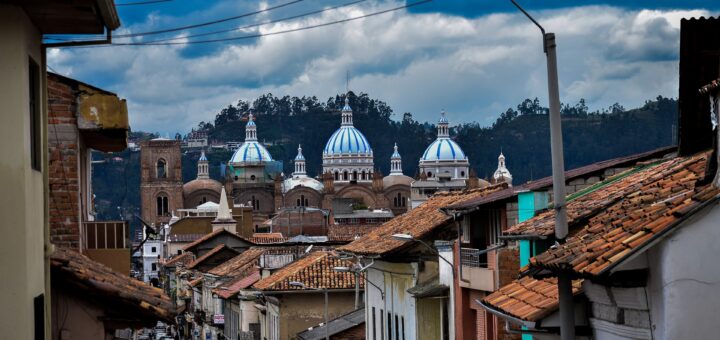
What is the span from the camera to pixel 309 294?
37.3m

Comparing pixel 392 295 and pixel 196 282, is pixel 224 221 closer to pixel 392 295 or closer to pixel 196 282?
pixel 196 282

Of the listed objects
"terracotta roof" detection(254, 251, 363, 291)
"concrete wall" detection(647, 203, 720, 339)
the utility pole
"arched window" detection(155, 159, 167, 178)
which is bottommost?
"terracotta roof" detection(254, 251, 363, 291)

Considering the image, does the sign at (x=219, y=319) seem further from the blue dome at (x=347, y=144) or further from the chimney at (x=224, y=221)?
the blue dome at (x=347, y=144)

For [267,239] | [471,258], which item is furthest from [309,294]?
[267,239]

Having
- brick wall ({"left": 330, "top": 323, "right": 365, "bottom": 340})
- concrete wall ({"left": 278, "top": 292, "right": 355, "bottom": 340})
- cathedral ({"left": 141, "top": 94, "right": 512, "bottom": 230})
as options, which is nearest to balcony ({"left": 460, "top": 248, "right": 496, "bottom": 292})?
brick wall ({"left": 330, "top": 323, "right": 365, "bottom": 340})

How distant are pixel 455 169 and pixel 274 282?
5551 inches

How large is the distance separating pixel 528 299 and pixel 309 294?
957 inches

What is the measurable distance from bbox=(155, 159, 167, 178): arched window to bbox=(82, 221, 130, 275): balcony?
15971cm

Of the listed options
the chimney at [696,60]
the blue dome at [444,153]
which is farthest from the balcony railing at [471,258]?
the blue dome at [444,153]

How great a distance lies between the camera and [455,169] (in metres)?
178

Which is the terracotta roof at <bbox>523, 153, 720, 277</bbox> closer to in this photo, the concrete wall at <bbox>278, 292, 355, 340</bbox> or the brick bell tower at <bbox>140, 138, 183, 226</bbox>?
the concrete wall at <bbox>278, 292, 355, 340</bbox>

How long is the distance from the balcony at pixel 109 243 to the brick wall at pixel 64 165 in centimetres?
77

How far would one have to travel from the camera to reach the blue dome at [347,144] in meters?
186

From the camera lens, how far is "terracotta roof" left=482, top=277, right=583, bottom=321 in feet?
39.4
